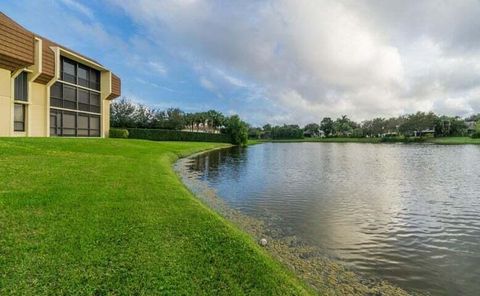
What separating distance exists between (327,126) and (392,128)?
32048 mm

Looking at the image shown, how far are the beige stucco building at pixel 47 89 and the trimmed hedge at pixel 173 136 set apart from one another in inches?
630

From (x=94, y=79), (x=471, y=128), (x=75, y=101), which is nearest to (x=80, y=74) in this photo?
(x=94, y=79)

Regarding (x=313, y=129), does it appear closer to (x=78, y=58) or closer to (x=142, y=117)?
(x=142, y=117)

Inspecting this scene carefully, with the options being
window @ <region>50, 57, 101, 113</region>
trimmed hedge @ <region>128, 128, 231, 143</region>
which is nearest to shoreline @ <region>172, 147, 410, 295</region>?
window @ <region>50, 57, 101, 113</region>

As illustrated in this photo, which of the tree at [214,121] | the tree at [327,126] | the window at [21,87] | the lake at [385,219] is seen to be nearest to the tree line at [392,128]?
the tree at [327,126]

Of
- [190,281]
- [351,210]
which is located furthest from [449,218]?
[190,281]

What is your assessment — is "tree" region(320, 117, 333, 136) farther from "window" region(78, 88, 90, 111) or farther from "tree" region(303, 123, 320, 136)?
"window" region(78, 88, 90, 111)

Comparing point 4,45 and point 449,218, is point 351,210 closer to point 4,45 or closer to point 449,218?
point 449,218

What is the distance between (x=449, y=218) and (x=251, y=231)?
25.5 ft

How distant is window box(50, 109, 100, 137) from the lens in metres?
35.7

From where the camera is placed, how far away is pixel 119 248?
6.23 metres

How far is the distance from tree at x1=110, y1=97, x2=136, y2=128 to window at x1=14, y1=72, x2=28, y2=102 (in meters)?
42.1

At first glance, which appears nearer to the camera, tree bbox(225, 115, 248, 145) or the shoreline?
the shoreline

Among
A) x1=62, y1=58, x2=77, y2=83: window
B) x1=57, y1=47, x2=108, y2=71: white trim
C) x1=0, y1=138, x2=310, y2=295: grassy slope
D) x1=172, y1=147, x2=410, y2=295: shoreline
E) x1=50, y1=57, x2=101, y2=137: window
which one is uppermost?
x1=57, y1=47, x2=108, y2=71: white trim
